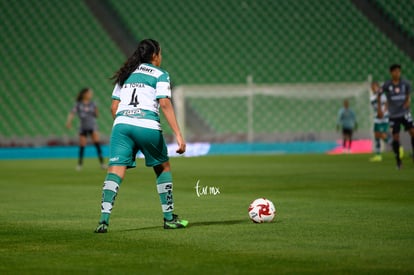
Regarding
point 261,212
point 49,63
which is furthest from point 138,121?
point 49,63

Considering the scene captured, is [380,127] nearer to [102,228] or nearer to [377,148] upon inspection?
[377,148]

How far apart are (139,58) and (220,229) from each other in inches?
71.1

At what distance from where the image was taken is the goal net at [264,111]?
30.2m

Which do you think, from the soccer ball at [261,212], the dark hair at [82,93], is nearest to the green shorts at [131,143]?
the soccer ball at [261,212]

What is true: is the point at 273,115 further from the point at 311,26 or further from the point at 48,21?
the point at 48,21

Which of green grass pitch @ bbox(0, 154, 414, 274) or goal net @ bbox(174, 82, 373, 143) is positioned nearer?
green grass pitch @ bbox(0, 154, 414, 274)

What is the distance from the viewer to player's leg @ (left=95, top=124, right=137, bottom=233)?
8148 mm

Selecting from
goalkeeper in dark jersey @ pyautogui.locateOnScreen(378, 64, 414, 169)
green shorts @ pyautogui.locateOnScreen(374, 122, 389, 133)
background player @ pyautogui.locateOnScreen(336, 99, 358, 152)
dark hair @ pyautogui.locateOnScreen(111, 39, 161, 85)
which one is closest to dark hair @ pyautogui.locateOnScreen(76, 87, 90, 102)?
goalkeeper in dark jersey @ pyautogui.locateOnScreen(378, 64, 414, 169)

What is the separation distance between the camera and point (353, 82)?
32469 millimetres

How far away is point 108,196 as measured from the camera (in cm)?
814

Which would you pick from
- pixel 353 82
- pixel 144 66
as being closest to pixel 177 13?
pixel 353 82

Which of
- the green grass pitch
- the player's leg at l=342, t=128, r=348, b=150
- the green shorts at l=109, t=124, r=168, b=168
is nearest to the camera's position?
the green grass pitch

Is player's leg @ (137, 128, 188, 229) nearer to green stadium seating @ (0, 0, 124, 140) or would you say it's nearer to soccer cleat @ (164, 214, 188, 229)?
soccer cleat @ (164, 214, 188, 229)

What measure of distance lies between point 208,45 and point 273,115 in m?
3.83
